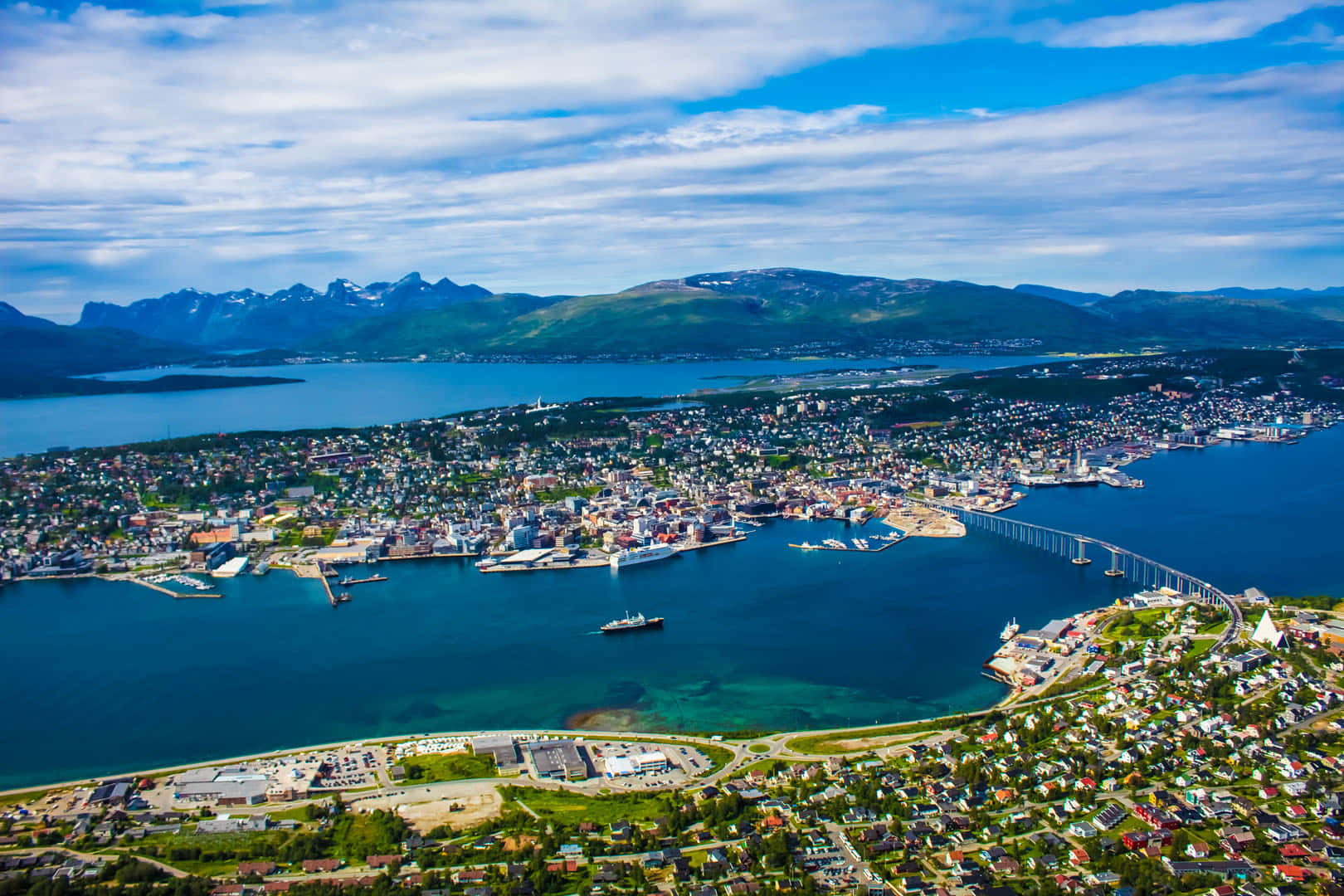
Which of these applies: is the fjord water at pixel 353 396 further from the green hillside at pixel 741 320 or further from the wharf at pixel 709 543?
the wharf at pixel 709 543

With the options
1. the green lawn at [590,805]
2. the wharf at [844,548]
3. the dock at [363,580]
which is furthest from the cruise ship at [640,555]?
the green lawn at [590,805]

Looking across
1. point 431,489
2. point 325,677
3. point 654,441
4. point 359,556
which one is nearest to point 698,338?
point 654,441

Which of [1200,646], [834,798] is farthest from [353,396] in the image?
[834,798]

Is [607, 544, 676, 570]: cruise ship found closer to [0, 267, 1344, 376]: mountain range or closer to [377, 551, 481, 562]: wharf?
[377, 551, 481, 562]: wharf

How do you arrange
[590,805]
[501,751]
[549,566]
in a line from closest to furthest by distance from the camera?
[590,805] < [501,751] < [549,566]

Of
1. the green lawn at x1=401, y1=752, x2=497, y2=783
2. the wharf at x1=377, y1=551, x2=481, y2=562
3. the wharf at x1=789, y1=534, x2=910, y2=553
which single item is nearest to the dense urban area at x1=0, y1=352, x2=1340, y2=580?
the wharf at x1=377, y1=551, x2=481, y2=562

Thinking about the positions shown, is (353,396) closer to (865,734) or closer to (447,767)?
(447,767)
